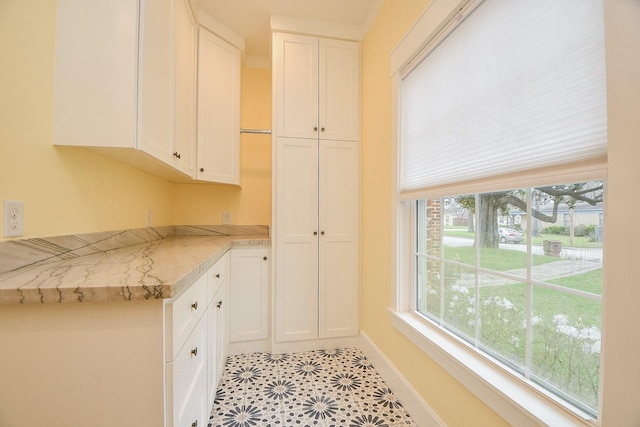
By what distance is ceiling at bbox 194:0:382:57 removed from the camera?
1.86m

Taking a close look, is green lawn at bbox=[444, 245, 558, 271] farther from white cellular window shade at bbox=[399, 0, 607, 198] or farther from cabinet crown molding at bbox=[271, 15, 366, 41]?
cabinet crown molding at bbox=[271, 15, 366, 41]

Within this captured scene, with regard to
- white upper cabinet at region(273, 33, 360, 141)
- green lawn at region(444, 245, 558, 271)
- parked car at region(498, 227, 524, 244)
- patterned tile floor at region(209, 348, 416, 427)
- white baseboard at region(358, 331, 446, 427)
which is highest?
white upper cabinet at region(273, 33, 360, 141)

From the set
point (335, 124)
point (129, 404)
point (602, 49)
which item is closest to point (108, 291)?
point (129, 404)

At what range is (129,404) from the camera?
76 centimetres

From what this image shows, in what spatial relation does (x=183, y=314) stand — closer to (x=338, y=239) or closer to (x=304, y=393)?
(x=304, y=393)

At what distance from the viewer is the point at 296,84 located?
2037mm

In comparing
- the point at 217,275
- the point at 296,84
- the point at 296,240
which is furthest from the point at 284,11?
the point at 217,275

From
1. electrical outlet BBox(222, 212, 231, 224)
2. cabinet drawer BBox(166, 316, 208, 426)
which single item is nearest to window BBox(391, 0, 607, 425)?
cabinet drawer BBox(166, 316, 208, 426)

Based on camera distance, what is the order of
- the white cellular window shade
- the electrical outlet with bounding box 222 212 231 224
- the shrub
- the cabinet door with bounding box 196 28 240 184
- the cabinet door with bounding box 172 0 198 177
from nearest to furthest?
the white cellular window shade
the shrub
the cabinet door with bounding box 172 0 198 177
the cabinet door with bounding box 196 28 240 184
the electrical outlet with bounding box 222 212 231 224

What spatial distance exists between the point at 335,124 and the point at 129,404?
6.57 ft

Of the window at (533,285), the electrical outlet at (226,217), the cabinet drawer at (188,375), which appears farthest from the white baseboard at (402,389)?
the electrical outlet at (226,217)

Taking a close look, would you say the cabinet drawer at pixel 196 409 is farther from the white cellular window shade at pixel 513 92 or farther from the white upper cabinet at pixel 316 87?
the white upper cabinet at pixel 316 87

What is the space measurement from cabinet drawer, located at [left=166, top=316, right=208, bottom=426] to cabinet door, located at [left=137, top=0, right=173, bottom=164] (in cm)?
88

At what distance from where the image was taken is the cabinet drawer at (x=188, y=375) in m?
0.80
